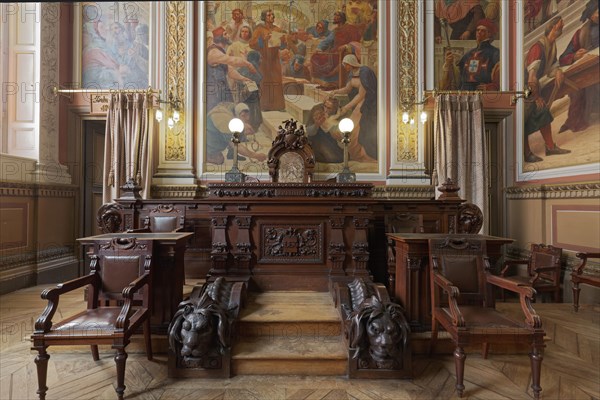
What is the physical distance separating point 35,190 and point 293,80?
5.28m

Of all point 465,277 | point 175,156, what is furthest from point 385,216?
point 175,156

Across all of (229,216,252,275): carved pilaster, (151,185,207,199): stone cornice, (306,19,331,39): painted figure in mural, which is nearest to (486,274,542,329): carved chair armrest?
(229,216,252,275): carved pilaster

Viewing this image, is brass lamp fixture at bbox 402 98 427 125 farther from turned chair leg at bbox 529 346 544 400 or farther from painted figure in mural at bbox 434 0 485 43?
turned chair leg at bbox 529 346 544 400

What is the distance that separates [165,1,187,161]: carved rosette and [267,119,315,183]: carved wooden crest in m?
2.17

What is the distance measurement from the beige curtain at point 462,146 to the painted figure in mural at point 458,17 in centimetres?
146

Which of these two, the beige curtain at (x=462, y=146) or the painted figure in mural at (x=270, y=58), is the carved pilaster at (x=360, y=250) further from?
the painted figure in mural at (x=270, y=58)

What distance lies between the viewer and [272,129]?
710 cm

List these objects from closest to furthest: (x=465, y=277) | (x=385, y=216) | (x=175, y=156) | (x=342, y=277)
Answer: (x=465, y=277) → (x=342, y=277) → (x=385, y=216) → (x=175, y=156)

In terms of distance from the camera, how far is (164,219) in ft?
16.1

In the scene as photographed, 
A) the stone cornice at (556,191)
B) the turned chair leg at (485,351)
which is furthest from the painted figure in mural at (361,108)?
the turned chair leg at (485,351)

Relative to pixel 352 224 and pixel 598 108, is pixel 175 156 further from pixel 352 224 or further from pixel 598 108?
pixel 598 108

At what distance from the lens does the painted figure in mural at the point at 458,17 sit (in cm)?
719

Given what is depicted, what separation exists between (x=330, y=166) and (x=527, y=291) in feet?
15.4

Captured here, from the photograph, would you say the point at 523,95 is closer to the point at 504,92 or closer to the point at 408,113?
the point at 504,92
